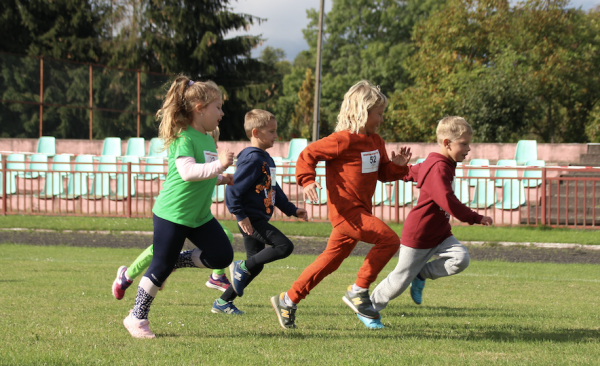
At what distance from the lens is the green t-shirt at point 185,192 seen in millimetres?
3955

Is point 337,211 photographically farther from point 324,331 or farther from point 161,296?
point 161,296

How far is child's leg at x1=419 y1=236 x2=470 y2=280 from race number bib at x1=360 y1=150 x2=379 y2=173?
2.84 feet

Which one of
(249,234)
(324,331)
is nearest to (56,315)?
(249,234)

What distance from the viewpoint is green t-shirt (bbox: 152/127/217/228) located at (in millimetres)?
3955

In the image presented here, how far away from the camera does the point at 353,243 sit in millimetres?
4359

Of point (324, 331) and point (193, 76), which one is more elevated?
point (193, 76)

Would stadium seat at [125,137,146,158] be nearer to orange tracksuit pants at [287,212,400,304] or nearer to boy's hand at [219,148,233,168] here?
orange tracksuit pants at [287,212,400,304]

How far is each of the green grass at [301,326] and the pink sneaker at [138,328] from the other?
8 centimetres

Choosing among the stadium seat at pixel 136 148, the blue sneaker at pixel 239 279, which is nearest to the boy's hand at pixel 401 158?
the blue sneaker at pixel 239 279

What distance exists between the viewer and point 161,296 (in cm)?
577

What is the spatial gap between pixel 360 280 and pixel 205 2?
3378 cm

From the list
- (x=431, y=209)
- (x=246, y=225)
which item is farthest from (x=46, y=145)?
(x=431, y=209)

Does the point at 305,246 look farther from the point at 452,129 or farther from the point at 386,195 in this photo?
the point at 452,129

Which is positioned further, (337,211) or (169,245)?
(337,211)
